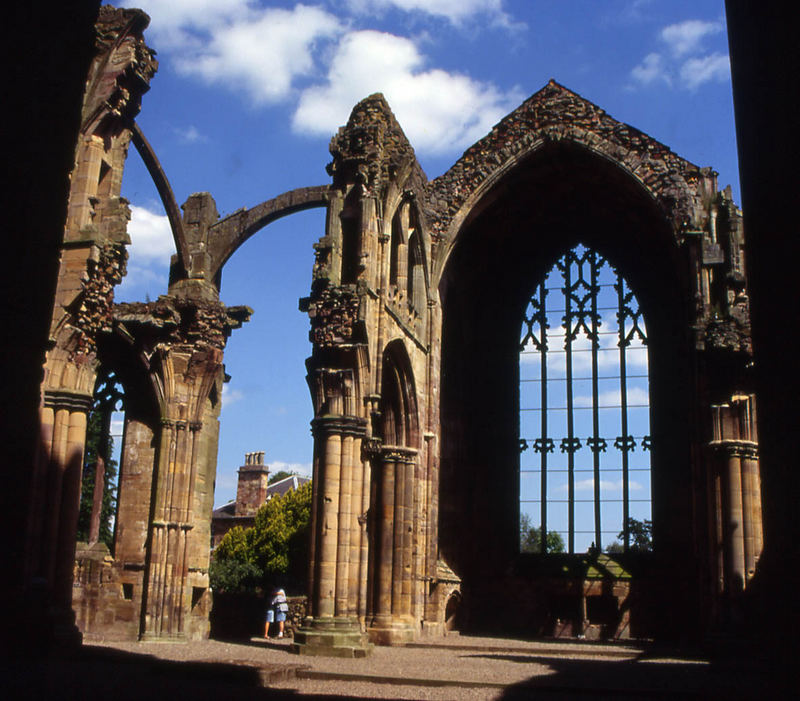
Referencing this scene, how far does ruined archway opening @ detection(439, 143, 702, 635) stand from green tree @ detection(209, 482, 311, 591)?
461 inches

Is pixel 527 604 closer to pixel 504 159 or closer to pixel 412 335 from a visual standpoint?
pixel 412 335

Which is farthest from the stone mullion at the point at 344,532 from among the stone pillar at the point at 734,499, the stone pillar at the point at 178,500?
the stone pillar at the point at 734,499

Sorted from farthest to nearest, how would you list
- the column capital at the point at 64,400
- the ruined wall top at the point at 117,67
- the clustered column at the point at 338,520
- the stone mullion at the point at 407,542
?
the stone mullion at the point at 407,542 → the clustered column at the point at 338,520 → the ruined wall top at the point at 117,67 → the column capital at the point at 64,400

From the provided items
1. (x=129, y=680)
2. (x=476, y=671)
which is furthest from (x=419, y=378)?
(x=129, y=680)

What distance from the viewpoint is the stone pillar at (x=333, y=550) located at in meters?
12.3

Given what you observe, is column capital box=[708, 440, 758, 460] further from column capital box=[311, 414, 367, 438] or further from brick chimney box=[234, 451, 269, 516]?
brick chimney box=[234, 451, 269, 516]

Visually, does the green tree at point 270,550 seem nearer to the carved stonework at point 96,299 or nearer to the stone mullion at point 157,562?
the stone mullion at point 157,562

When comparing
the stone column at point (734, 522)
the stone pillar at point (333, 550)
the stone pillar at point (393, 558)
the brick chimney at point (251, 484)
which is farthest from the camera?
the brick chimney at point (251, 484)

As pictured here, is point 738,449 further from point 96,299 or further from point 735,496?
point 96,299

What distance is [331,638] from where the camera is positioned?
12172mm

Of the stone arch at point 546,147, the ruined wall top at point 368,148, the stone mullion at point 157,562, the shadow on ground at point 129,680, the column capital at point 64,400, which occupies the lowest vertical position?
the shadow on ground at point 129,680

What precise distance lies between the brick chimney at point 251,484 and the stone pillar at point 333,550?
97.9 ft

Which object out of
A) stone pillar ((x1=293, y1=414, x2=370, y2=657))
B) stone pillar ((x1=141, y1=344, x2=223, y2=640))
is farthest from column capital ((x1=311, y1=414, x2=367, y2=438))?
stone pillar ((x1=141, y1=344, x2=223, y2=640))

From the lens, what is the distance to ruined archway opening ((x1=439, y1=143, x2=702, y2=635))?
1912 cm
